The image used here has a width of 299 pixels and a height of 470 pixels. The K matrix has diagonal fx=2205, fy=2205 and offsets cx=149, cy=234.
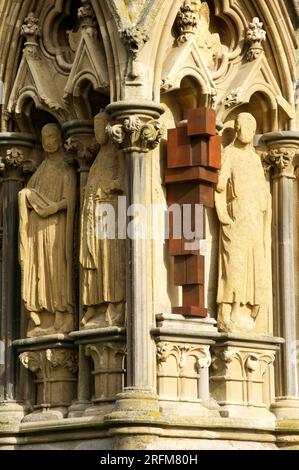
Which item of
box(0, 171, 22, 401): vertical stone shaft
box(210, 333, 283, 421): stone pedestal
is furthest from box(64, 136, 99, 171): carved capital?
box(210, 333, 283, 421): stone pedestal

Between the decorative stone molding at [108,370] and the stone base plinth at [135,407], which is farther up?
the decorative stone molding at [108,370]

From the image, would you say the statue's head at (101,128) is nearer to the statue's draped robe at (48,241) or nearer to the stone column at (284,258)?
the statue's draped robe at (48,241)

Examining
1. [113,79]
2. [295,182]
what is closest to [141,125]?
[113,79]

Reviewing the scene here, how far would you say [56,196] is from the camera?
69.4 ft

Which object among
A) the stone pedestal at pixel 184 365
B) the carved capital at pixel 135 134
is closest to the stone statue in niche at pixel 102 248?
the carved capital at pixel 135 134

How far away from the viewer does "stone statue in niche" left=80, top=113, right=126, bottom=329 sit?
20375mm

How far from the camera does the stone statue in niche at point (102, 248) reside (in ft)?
66.8

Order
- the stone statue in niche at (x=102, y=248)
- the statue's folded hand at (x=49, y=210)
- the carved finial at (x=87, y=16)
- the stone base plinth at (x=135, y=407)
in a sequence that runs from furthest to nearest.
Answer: the statue's folded hand at (x=49, y=210) → the carved finial at (x=87, y=16) → the stone statue in niche at (x=102, y=248) → the stone base plinth at (x=135, y=407)

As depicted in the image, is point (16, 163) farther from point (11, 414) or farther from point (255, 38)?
point (255, 38)

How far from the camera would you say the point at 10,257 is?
70.3ft

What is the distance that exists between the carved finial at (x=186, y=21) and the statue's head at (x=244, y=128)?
38.3 inches

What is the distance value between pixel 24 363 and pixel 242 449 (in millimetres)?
2287

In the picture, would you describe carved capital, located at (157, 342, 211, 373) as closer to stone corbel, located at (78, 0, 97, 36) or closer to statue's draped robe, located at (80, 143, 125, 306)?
statue's draped robe, located at (80, 143, 125, 306)

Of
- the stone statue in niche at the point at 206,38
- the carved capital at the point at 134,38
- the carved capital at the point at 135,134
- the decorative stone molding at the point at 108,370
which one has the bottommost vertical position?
the decorative stone molding at the point at 108,370
